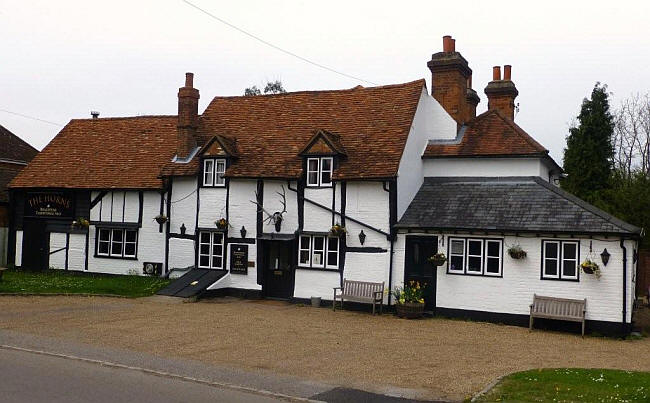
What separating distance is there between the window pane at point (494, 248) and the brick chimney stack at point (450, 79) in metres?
6.10

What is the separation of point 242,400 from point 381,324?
353 inches

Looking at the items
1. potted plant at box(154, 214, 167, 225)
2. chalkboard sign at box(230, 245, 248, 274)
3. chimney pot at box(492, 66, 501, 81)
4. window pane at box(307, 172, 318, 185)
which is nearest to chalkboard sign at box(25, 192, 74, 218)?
potted plant at box(154, 214, 167, 225)

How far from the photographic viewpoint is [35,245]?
1034 inches

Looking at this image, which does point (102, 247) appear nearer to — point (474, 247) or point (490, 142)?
point (474, 247)

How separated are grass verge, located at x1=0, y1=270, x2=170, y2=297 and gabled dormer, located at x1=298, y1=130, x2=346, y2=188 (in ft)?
21.8

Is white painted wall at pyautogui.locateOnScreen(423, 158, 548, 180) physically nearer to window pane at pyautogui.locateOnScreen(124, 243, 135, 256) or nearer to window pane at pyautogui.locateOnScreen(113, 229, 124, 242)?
window pane at pyautogui.locateOnScreen(124, 243, 135, 256)

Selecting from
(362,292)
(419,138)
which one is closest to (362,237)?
(362,292)

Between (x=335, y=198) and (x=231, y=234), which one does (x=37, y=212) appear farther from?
(x=335, y=198)

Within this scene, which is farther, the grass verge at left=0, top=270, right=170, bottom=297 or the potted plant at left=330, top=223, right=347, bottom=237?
the grass verge at left=0, top=270, right=170, bottom=297

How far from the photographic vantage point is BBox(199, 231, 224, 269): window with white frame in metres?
22.8

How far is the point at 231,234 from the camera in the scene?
73.6 feet

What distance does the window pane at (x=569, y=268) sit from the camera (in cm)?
1762

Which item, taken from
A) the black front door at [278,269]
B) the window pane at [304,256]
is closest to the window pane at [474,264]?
the window pane at [304,256]

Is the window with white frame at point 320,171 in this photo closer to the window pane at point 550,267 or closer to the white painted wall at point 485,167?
the white painted wall at point 485,167
